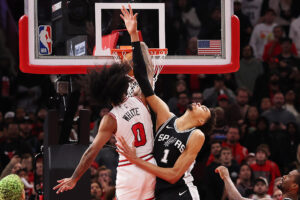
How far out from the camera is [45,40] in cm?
716

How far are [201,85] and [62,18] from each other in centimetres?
522

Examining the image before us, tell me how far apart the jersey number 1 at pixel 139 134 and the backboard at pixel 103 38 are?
1405 millimetres

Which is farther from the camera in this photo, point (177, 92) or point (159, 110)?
point (177, 92)

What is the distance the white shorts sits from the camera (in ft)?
18.5

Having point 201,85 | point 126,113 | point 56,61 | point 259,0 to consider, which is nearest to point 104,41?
point 56,61

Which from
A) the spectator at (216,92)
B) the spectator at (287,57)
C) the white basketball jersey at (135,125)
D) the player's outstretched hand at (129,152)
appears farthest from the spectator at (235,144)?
the player's outstretched hand at (129,152)

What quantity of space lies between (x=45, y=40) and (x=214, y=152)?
371 centimetres

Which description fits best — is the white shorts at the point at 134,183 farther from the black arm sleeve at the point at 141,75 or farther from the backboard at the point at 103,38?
the backboard at the point at 103,38

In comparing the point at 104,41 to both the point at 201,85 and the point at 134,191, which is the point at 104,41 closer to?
the point at 134,191

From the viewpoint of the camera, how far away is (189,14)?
29.0 ft

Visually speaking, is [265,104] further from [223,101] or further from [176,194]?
[176,194]

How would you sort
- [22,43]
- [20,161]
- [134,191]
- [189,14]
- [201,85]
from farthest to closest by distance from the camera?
[201,85] → [20,161] → [189,14] → [22,43] → [134,191]

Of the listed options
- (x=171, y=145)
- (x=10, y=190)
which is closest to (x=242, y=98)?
(x=171, y=145)

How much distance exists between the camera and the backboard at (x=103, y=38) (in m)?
7.04
